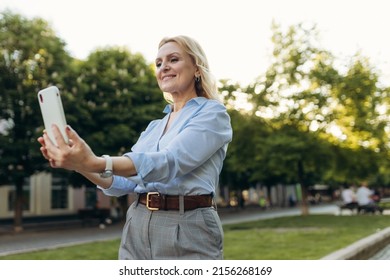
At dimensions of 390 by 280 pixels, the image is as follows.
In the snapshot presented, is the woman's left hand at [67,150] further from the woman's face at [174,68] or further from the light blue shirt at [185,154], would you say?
the woman's face at [174,68]

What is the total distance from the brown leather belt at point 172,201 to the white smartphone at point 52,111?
589 mm

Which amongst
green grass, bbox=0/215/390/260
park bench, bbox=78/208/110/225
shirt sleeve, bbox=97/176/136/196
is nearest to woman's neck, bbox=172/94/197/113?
shirt sleeve, bbox=97/176/136/196

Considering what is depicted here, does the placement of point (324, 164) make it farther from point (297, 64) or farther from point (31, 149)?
point (31, 149)

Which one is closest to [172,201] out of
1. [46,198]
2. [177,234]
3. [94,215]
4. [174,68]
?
[177,234]

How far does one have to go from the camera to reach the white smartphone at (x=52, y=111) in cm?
129

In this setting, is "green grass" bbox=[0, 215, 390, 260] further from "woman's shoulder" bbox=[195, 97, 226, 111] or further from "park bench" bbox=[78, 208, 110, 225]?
"park bench" bbox=[78, 208, 110, 225]

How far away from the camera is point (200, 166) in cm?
175

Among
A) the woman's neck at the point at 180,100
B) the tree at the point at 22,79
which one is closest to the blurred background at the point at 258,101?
the tree at the point at 22,79

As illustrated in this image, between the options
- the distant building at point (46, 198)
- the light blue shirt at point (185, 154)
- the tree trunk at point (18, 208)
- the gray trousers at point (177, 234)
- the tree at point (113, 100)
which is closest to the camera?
the light blue shirt at point (185, 154)

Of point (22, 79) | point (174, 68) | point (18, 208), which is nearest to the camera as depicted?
point (174, 68)

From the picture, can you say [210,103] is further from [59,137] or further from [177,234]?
[59,137]

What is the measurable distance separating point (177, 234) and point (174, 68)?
0.63 meters

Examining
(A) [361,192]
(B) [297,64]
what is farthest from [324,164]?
(B) [297,64]

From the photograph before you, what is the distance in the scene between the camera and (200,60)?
1.89 meters
